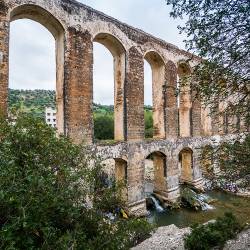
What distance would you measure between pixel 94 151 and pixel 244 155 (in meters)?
6.58

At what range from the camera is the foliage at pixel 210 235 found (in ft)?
26.5

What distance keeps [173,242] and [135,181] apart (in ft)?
13.8

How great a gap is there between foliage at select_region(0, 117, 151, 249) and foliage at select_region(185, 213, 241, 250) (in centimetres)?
374

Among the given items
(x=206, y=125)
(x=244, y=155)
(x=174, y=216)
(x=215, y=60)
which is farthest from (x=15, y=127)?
(x=206, y=125)

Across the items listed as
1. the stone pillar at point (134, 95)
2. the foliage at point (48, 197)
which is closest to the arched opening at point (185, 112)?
the stone pillar at point (134, 95)

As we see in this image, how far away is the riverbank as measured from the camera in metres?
8.42

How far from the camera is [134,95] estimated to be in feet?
44.1

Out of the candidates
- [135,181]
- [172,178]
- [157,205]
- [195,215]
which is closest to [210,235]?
[135,181]

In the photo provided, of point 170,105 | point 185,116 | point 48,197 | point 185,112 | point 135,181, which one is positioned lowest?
point 135,181

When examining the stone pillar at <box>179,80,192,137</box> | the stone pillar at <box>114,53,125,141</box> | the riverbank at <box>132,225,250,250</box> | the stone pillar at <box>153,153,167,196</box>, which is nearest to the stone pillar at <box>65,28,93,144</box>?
the stone pillar at <box>114,53,125,141</box>

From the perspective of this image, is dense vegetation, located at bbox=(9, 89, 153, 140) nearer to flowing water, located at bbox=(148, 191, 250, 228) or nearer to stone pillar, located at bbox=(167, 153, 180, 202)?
stone pillar, located at bbox=(167, 153, 180, 202)

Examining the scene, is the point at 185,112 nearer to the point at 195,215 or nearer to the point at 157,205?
the point at 157,205

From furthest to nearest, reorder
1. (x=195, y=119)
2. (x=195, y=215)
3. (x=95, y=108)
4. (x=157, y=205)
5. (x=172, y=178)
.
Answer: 1. (x=95, y=108)
2. (x=195, y=119)
3. (x=172, y=178)
4. (x=157, y=205)
5. (x=195, y=215)

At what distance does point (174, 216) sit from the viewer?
13.6 meters
